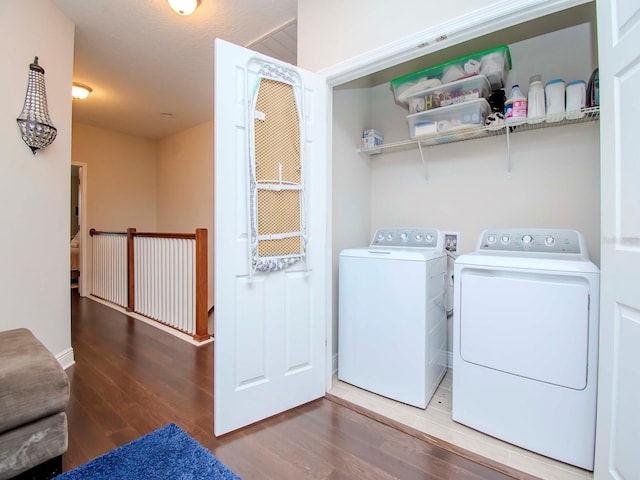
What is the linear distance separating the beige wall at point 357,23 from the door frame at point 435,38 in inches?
1.7

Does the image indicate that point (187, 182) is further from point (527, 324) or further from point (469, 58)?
point (527, 324)

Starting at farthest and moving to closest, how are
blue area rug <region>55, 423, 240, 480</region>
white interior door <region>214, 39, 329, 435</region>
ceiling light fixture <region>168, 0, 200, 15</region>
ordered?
ceiling light fixture <region>168, 0, 200, 15</region>, white interior door <region>214, 39, 329, 435</region>, blue area rug <region>55, 423, 240, 480</region>

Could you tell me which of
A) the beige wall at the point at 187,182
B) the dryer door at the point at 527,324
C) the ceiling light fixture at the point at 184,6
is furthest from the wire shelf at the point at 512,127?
the beige wall at the point at 187,182

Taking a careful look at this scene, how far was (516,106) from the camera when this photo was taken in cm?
178

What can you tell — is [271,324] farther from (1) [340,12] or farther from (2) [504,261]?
(1) [340,12]

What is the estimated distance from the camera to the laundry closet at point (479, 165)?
1.79m

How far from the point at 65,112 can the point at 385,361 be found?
289 cm

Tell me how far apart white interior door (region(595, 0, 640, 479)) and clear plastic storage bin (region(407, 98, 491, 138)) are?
76 cm

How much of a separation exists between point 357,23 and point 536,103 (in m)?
1.14

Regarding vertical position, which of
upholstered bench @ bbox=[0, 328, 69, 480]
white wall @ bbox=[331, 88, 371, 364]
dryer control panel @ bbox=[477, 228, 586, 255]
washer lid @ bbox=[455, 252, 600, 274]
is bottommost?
upholstered bench @ bbox=[0, 328, 69, 480]

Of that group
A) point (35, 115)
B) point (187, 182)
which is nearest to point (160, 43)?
point (35, 115)

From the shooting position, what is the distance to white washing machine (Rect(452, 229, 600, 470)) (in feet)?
4.31

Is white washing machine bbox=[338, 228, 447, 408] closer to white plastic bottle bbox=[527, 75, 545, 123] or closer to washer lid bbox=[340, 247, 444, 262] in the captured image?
washer lid bbox=[340, 247, 444, 262]

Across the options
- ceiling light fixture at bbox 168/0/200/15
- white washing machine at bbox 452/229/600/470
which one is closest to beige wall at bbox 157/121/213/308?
ceiling light fixture at bbox 168/0/200/15
